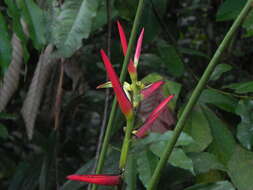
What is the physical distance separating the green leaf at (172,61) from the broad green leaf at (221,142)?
171 millimetres

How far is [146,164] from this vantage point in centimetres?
75

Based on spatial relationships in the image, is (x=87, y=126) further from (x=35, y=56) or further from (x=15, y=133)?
(x=35, y=56)

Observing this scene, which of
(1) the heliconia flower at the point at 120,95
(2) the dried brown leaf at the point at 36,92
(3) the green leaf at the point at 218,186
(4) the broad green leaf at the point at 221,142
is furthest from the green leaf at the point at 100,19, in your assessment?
(1) the heliconia flower at the point at 120,95

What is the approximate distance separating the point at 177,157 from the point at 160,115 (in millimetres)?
120

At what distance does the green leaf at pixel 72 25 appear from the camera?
750 mm

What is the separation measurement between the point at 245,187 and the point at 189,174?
0.12 metres

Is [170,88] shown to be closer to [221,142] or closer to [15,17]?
[221,142]

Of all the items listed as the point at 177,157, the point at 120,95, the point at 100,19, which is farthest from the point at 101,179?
the point at 100,19

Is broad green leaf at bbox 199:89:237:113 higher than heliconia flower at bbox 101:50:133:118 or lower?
lower

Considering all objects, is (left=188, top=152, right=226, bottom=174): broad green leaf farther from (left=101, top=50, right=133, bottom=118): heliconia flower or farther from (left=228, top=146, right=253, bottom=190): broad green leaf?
(left=101, top=50, right=133, bottom=118): heliconia flower

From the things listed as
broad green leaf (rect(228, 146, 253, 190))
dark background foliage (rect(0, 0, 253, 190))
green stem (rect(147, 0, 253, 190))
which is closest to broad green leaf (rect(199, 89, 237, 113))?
dark background foliage (rect(0, 0, 253, 190))

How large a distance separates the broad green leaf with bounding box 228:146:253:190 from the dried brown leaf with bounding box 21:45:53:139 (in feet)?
1.29

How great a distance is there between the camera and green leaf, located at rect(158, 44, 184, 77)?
1.00m

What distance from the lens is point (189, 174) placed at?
0.83 meters
